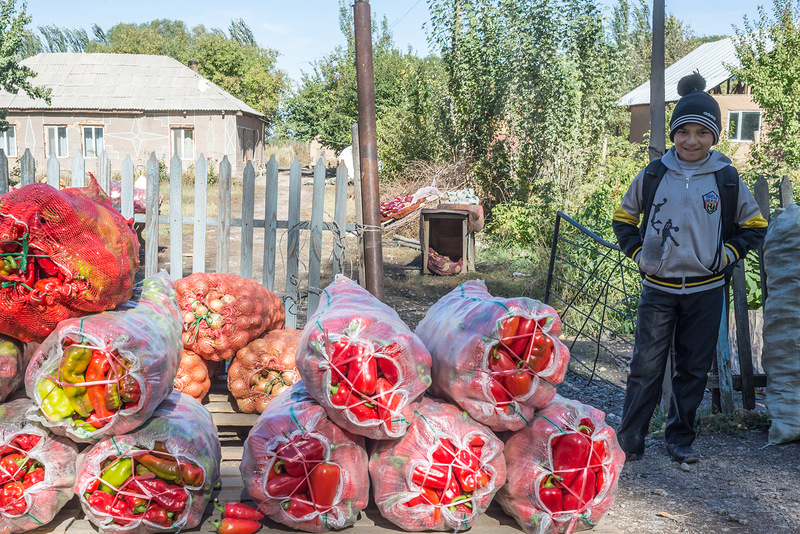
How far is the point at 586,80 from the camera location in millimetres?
12273

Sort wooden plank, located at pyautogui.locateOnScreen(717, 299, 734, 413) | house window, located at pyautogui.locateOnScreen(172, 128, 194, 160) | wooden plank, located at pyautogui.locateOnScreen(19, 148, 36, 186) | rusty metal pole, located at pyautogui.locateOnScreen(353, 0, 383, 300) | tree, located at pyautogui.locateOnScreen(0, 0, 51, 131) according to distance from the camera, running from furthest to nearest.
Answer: house window, located at pyautogui.locateOnScreen(172, 128, 194, 160), tree, located at pyautogui.locateOnScreen(0, 0, 51, 131), wooden plank, located at pyautogui.locateOnScreen(19, 148, 36, 186), rusty metal pole, located at pyautogui.locateOnScreen(353, 0, 383, 300), wooden plank, located at pyautogui.locateOnScreen(717, 299, 734, 413)

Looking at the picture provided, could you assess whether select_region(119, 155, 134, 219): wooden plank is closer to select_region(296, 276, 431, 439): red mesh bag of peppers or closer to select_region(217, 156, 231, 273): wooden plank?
select_region(217, 156, 231, 273): wooden plank

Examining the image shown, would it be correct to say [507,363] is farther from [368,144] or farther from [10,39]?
[10,39]

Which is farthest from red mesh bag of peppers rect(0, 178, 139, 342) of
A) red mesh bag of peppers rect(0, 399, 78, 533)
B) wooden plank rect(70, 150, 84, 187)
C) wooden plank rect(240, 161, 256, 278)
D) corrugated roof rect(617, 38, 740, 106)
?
corrugated roof rect(617, 38, 740, 106)

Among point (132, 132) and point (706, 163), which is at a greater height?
point (132, 132)

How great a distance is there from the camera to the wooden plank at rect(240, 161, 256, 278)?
5.64m

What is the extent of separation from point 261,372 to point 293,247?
7.34 ft

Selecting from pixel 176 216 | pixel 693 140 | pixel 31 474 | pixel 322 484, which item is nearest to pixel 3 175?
pixel 176 216

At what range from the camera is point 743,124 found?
26.9 metres

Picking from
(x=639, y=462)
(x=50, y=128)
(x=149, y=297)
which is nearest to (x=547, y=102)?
(x=639, y=462)

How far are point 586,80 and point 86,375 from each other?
38.5 feet

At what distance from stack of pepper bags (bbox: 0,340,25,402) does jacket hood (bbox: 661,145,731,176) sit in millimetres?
3268

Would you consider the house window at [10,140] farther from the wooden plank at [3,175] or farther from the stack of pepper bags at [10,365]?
the stack of pepper bags at [10,365]

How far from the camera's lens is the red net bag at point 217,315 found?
3.63m
